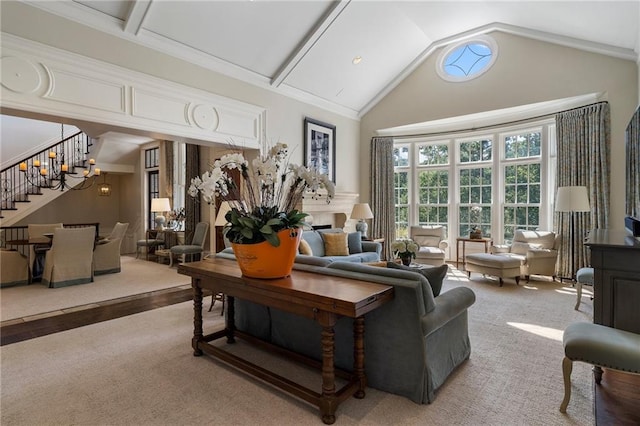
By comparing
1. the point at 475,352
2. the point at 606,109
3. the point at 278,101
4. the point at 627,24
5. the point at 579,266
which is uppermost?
the point at 627,24

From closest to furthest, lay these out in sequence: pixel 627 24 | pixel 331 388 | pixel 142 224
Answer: pixel 331 388
pixel 627 24
pixel 142 224

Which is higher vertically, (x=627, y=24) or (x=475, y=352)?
(x=627, y=24)

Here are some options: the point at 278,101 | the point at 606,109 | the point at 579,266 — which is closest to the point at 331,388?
the point at 278,101

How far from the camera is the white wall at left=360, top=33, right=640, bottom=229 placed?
4.99 m

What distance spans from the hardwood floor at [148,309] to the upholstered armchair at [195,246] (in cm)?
158

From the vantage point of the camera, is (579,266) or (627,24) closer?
(627,24)

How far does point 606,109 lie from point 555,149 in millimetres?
955

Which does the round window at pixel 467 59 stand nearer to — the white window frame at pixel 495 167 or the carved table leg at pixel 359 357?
the white window frame at pixel 495 167

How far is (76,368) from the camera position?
8.57 ft

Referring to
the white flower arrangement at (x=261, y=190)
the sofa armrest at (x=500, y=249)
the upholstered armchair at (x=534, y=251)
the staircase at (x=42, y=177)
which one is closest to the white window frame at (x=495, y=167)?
the upholstered armchair at (x=534, y=251)

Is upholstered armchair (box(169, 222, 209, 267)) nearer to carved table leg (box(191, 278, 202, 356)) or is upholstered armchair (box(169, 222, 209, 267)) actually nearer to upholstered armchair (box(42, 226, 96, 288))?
upholstered armchair (box(42, 226, 96, 288))

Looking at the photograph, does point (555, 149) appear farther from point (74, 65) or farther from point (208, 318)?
point (74, 65)

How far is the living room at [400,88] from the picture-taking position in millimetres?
3645

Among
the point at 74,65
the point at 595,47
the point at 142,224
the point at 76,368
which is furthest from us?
the point at 142,224
